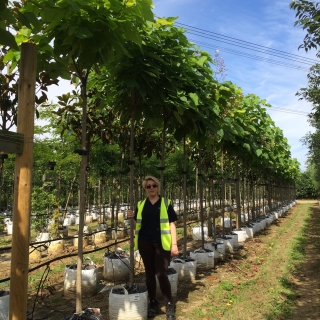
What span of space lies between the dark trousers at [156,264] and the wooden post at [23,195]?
6.41ft

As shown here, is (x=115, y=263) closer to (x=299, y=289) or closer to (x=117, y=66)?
(x=299, y=289)

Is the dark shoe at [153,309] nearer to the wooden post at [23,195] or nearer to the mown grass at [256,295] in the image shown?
the mown grass at [256,295]

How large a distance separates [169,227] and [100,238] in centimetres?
623

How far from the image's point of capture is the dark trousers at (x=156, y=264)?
3.96 metres

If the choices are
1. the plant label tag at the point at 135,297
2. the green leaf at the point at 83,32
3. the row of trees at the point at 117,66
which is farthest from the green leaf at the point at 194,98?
the plant label tag at the point at 135,297

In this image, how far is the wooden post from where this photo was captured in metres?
2.21

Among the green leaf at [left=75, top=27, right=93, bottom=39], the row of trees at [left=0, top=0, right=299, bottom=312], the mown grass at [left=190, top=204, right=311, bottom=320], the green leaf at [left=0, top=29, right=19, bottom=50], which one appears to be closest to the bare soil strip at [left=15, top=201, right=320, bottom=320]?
the mown grass at [left=190, top=204, right=311, bottom=320]

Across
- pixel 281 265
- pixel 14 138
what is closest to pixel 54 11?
pixel 14 138

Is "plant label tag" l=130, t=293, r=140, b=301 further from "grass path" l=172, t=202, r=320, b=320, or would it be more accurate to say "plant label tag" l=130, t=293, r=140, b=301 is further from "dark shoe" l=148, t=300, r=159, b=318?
"grass path" l=172, t=202, r=320, b=320

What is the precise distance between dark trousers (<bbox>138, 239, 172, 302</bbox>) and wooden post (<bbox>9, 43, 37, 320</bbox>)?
1.96 metres

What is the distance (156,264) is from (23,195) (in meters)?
2.22

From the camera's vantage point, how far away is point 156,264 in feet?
13.1

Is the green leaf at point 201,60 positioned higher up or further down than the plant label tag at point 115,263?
higher up

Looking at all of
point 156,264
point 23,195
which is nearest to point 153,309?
point 156,264
